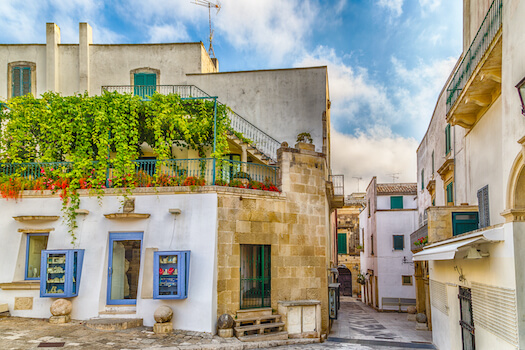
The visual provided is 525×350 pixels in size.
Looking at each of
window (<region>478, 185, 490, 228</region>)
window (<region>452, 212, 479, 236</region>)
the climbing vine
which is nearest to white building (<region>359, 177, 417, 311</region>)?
window (<region>452, 212, 479, 236</region>)

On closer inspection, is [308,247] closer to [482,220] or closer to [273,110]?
[482,220]

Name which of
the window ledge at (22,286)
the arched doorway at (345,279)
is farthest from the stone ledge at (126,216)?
the arched doorway at (345,279)

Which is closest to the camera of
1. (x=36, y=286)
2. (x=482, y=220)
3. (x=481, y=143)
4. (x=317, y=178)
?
(x=482, y=220)

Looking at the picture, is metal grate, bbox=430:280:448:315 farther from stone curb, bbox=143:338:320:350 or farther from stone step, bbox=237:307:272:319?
stone step, bbox=237:307:272:319

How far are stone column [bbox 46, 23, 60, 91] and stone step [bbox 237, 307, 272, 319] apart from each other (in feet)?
47.6

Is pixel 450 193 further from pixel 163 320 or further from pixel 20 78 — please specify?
pixel 20 78

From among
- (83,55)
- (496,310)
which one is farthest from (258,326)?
(83,55)

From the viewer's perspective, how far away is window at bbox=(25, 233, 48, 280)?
1343 cm

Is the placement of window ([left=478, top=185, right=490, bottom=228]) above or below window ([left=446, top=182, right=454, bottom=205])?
below

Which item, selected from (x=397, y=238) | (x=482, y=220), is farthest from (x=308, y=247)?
(x=397, y=238)

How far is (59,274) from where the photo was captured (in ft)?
41.2

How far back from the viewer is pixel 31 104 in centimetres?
1473

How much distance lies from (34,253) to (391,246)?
74.6ft

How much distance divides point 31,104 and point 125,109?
3058 millimetres
